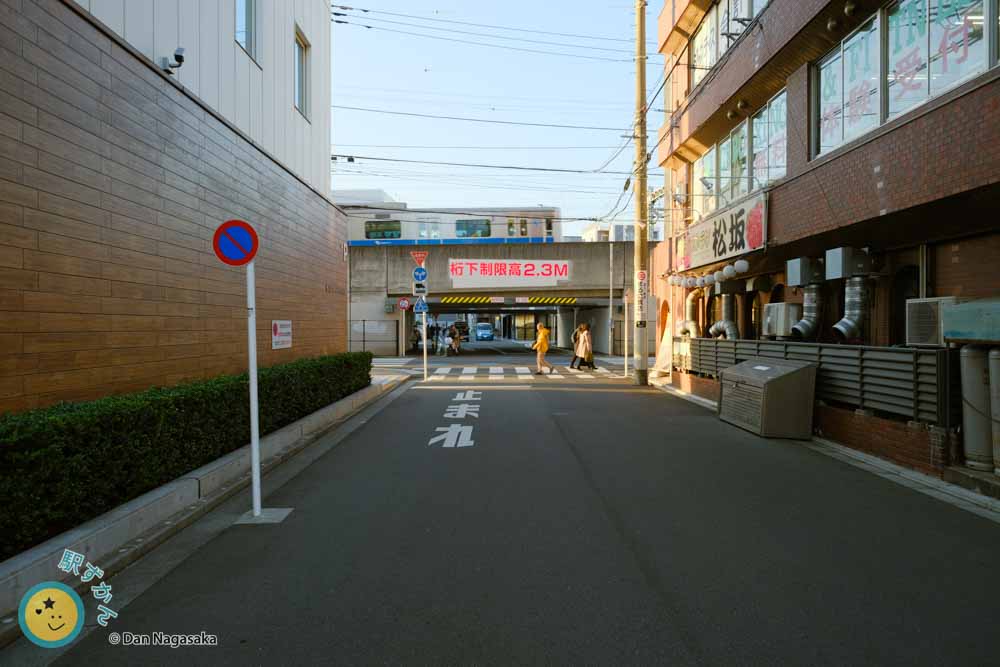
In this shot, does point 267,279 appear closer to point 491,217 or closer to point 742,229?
point 742,229

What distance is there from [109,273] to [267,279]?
502 cm

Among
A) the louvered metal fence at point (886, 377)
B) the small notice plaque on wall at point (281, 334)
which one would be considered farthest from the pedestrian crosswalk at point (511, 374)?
the louvered metal fence at point (886, 377)

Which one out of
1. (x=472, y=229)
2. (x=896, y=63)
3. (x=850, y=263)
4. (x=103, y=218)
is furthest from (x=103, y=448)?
(x=472, y=229)

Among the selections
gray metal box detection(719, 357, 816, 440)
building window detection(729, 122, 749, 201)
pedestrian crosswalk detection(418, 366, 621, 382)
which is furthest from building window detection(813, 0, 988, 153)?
pedestrian crosswalk detection(418, 366, 621, 382)

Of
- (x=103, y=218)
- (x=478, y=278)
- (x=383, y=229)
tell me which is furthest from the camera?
(x=383, y=229)

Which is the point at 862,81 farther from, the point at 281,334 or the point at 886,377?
the point at 281,334

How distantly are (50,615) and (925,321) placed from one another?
31.0ft

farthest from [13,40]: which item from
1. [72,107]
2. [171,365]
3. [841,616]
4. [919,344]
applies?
[919,344]

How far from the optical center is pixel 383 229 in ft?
119

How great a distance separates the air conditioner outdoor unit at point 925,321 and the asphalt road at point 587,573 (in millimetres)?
1942

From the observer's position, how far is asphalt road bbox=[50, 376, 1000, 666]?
11.6 feet

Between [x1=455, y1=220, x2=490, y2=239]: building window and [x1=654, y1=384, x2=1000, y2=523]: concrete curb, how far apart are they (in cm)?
2704

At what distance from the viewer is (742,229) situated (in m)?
14.7

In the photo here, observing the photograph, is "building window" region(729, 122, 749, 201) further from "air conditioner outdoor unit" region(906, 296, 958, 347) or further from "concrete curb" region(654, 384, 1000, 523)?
"concrete curb" region(654, 384, 1000, 523)
